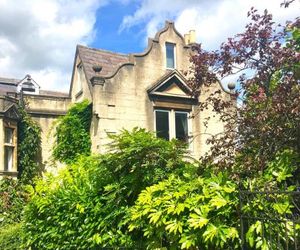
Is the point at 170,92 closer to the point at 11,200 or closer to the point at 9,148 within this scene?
the point at 9,148

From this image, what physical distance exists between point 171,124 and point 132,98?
2277 mm

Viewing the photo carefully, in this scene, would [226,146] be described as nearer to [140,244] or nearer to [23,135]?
[140,244]

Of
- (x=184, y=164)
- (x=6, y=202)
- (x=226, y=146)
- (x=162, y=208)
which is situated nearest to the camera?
(x=162, y=208)

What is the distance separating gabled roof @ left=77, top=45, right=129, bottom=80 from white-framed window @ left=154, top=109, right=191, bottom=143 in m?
3.07

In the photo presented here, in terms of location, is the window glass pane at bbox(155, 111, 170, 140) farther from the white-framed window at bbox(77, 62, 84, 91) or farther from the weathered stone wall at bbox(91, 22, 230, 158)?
the white-framed window at bbox(77, 62, 84, 91)

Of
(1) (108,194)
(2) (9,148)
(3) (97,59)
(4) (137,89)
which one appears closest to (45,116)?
(2) (9,148)

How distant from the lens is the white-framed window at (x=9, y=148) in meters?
18.6

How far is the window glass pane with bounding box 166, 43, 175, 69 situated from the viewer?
64.7 ft

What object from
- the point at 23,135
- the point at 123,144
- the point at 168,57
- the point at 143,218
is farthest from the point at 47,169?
the point at 143,218

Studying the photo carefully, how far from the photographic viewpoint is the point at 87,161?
10.6m

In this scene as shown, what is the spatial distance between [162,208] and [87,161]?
4315mm

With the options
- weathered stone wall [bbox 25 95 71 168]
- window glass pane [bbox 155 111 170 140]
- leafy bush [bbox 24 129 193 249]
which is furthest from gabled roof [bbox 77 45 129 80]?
leafy bush [bbox 24 129 193 249]

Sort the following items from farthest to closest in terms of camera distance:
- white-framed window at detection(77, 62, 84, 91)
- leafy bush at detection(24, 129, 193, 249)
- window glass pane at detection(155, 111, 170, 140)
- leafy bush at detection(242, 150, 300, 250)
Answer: white-framed window at detection(77, 62, 84, 91), window glass pane at detection(155, 111, 170, 140), leafy bush at detection(24, 129, 193, 249), leafy bush at detection(242, 150, 300, 250)

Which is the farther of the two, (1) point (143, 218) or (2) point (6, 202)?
(2) point (6, 202)
